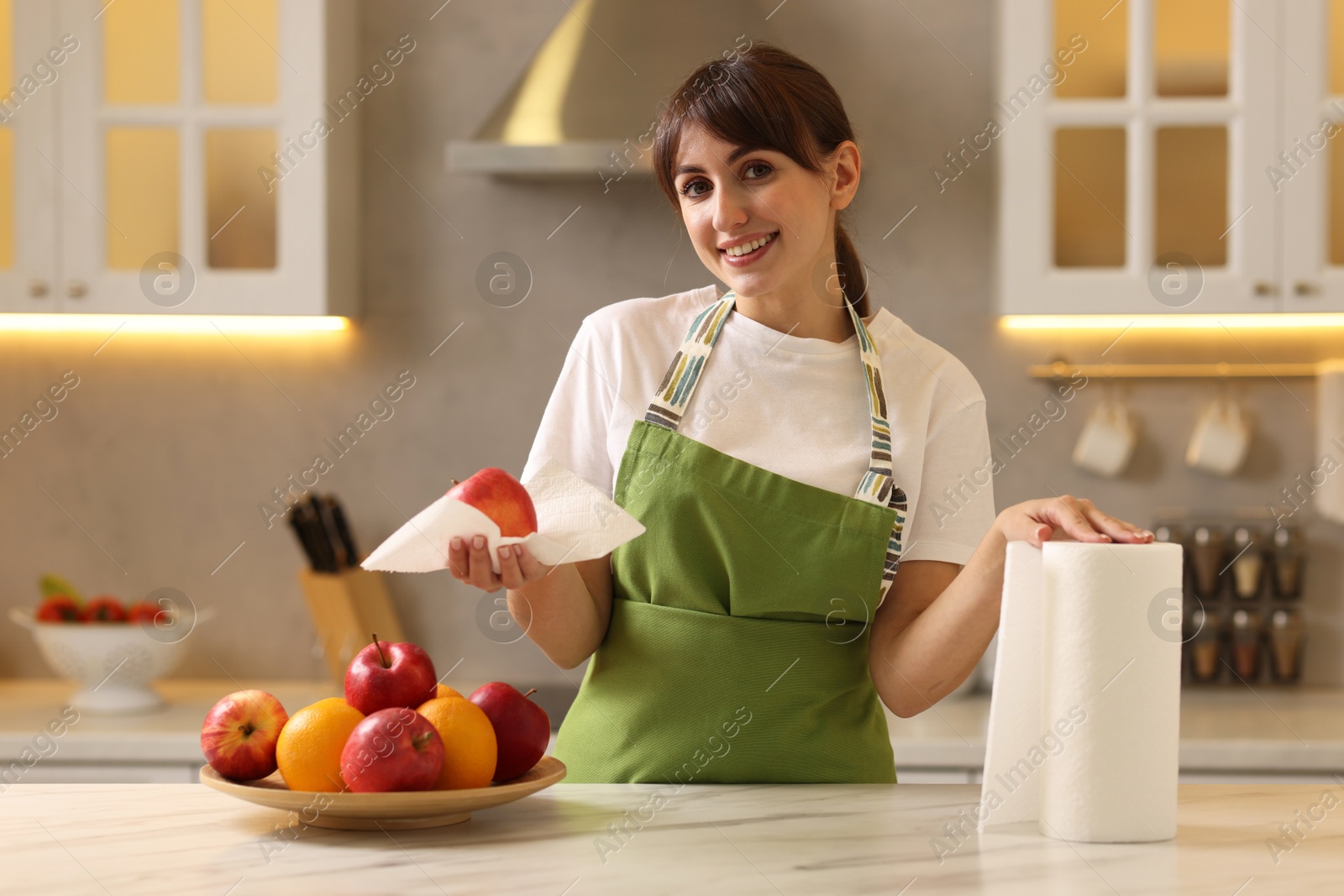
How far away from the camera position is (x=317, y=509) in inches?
86.9

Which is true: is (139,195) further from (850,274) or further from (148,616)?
(850,274)

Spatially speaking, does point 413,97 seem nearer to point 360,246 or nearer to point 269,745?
point 360,246

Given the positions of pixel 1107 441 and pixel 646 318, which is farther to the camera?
pixel 1107 441

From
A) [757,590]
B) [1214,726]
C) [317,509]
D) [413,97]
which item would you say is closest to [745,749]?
[757,590]

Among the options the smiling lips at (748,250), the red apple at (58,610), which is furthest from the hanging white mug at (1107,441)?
the red apple at (58,610)

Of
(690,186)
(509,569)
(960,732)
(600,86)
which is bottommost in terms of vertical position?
(960,732)

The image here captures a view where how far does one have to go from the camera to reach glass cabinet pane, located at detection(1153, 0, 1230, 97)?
6.82 ft

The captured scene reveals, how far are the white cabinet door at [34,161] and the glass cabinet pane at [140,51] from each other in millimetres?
83

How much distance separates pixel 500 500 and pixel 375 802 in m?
0.25

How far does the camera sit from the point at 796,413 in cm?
127

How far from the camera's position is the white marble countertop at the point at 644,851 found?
734mm

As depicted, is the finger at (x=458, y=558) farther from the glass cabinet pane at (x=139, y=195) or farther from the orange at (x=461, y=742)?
the glass cabinet pane at (x=139, y=195)

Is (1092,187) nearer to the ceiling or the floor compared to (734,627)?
nearer to the ceiling

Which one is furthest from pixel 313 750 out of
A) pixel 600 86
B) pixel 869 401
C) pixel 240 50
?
pixel 240 50
